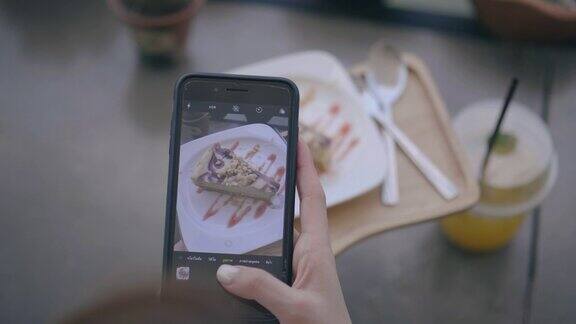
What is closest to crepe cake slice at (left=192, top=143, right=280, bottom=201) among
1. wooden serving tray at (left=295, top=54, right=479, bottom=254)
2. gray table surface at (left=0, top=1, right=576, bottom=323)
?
wooden serving tray at (left=295, top=54, right=479, bottom=254)

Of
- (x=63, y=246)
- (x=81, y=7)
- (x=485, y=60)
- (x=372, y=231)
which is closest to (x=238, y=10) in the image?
(x=81, y=7)

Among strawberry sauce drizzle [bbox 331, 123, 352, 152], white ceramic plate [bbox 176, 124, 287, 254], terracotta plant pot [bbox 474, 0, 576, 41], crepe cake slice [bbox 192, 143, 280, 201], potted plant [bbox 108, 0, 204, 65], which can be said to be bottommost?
white ceramic plate [bbox 176, 124, 287, 254]

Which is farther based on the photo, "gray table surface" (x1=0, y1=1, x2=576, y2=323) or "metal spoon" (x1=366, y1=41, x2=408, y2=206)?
"gray table surface" (x1=0, y1=1, x2=576, y2=323)

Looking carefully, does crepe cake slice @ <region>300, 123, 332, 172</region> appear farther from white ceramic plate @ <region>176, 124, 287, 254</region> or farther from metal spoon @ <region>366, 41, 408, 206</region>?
white ceramic plate @ <region>176, 124, 287, 254</region>

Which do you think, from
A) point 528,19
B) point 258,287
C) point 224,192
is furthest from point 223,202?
point 528,19

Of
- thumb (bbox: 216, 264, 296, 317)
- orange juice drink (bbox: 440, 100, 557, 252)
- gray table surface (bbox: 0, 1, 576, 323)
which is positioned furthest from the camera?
gray table surface (bbox: 0, 1, 576, 323)

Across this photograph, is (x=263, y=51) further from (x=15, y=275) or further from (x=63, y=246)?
(x=15, y=275)
